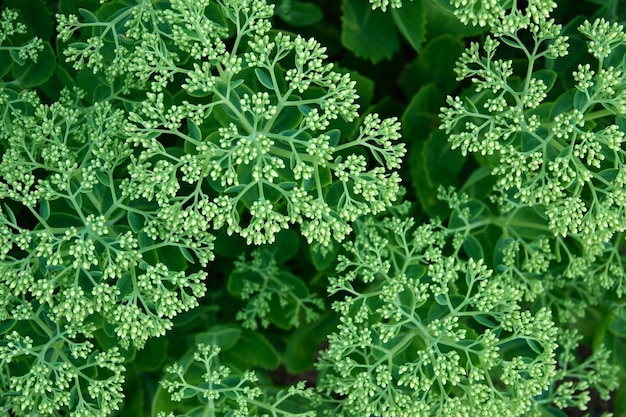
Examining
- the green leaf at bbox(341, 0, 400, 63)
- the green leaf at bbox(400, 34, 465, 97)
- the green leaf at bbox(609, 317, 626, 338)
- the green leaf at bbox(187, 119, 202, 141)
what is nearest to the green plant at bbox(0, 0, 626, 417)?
the green leaf at bbox(187, 119, 202, 141)

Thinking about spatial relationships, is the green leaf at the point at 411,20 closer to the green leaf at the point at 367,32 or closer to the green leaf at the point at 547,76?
the green leaf at the point at 367,32

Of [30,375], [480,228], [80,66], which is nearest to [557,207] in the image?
[480,228]

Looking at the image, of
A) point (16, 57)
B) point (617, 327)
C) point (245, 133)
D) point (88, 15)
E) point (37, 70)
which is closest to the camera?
point (245, 133)

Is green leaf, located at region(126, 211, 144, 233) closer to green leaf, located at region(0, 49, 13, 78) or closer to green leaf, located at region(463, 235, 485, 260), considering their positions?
green leaf, located at region(0, 49, 13, 78)

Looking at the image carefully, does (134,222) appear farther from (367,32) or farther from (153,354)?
(367,32)

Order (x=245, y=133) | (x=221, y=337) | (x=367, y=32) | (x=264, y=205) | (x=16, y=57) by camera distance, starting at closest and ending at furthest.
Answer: (x=264, y=205) → (x=245, y=133) → (x=16, y=57) → (x=221, y=337) → (x=367, y=32)

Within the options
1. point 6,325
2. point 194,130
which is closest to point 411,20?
point 194,130
